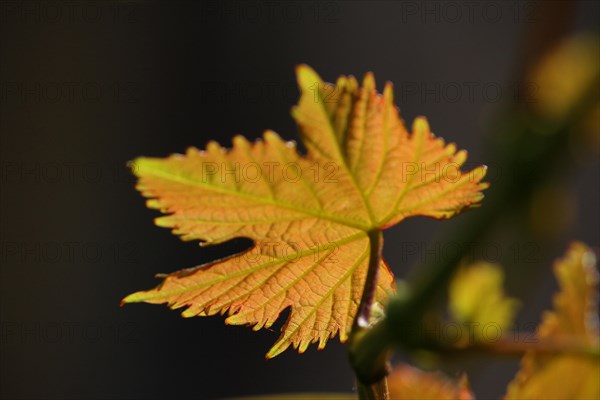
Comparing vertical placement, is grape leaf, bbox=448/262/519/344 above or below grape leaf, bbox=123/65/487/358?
below

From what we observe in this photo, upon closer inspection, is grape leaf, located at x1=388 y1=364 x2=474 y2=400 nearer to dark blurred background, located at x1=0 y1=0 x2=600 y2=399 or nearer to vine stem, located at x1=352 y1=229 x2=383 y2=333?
vine stem, located at x1=352 y1=229 x2=383 y2=333

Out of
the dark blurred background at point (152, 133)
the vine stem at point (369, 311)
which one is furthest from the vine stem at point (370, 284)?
the dark blurred background at point (152, 133)

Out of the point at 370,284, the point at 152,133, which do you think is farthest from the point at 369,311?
the point at 152,133

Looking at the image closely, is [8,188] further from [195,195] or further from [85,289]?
[195,195]

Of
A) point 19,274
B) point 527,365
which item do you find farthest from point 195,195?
point 19,274

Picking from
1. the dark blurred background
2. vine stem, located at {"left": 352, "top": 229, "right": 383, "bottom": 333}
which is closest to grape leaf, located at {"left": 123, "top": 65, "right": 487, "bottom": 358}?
vine stem, located at {"left": 352, "top": 229, "right": 383, "bottom": 333}

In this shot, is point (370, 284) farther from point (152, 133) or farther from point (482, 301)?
point (152, 133)

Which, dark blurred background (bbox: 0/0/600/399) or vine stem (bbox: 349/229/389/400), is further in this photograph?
dark blurred background (bbox: 0/0/600/399)
